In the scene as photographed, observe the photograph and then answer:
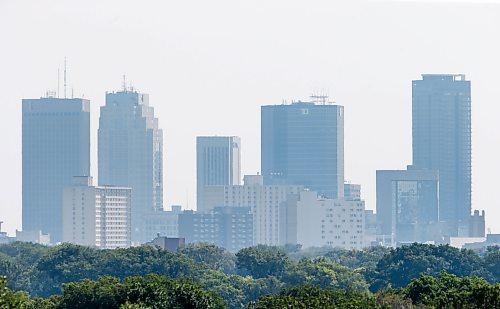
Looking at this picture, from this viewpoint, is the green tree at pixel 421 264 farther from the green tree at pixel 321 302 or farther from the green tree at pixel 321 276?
the green tree at pixel 321 302

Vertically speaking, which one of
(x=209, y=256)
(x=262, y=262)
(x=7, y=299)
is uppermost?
(x=7, y=299)

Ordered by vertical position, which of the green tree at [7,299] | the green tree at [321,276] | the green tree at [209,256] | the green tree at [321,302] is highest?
the green tree at [7,299]

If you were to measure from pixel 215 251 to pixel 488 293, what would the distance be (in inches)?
2782

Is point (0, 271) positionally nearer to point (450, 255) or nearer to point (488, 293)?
point (450, 255)

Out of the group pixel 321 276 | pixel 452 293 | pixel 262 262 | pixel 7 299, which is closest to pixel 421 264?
pixel 321 276

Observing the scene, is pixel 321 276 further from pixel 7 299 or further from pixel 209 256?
pixel 7 299

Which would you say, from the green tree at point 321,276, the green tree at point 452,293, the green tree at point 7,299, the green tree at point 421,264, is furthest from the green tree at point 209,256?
the green tree at point 7,299

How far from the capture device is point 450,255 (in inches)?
3666

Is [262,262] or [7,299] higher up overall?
[7,299]

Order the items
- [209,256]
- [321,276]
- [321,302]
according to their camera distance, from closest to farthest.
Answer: [321,302]
[321,276]
[209,256]

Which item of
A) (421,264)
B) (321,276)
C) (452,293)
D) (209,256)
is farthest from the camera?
(209,256)

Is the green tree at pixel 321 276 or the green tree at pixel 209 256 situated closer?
the green tree at pixel 321 276

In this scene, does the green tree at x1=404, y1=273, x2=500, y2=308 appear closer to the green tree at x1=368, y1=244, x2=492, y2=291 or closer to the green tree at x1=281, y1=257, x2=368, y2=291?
the green tree at x1=281, y1=257, x2=368, y2=291

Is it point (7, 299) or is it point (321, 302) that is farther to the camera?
point (321, 302)
